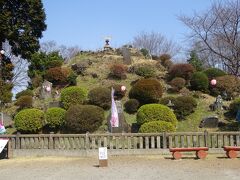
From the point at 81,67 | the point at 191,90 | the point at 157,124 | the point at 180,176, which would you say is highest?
the point at 81,67

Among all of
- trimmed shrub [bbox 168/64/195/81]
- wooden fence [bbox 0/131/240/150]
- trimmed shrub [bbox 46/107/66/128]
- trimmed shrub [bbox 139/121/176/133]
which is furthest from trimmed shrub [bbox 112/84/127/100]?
wooden fence [bbox 0/131/240/150]

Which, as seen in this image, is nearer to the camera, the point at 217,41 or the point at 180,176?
the point at 180,176

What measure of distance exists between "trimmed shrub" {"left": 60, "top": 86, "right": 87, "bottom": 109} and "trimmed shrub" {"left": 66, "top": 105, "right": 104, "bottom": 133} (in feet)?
6.55

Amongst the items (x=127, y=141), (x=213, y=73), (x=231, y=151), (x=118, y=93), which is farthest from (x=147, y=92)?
(x=231, y=151)

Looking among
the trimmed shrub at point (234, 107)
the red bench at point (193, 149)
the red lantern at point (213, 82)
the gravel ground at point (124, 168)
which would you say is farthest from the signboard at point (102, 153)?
the red lantern at point (213, 82)

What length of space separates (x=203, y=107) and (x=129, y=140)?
7124 mm

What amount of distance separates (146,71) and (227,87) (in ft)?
16.8

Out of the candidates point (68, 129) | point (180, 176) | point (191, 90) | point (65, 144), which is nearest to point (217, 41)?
point (191, 90)

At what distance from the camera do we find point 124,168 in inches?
510

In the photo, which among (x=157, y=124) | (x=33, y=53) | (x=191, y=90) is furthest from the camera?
(x=33, y=53)

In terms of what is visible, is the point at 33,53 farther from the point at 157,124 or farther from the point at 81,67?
the point at 157,124

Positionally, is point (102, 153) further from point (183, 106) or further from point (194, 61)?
point (194, 61)

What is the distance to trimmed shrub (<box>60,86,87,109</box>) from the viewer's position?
21.6 meters

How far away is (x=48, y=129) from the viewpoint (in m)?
20.9
